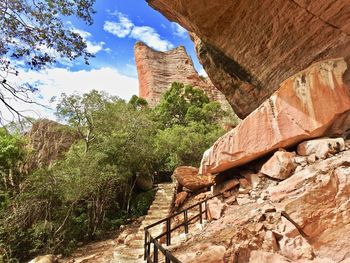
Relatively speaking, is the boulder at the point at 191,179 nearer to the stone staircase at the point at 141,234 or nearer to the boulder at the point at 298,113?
the stone staircase at the point at 141,234

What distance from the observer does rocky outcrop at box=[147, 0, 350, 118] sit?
6027 mm

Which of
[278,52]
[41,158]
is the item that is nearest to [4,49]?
[278,52]

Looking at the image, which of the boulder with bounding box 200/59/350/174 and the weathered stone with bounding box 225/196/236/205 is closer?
the boulder with bounding box 200/59/350/174

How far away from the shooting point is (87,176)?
34.4 feet

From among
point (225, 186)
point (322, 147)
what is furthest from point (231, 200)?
point (322, 147)

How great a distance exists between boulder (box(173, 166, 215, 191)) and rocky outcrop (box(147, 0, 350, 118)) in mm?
3806

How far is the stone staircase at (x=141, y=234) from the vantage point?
7.30 metres

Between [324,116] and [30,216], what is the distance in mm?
10345

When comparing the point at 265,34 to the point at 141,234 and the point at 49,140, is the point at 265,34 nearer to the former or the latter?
the point at 141,234

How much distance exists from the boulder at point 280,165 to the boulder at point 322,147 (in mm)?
287

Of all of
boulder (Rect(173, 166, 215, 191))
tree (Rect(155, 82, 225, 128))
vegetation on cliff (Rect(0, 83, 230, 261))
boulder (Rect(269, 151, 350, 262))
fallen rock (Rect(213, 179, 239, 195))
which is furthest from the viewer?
tree (Rect(155, 82, 225, 128))

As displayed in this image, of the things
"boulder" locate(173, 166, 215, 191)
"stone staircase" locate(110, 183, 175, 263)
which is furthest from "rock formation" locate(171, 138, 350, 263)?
"boulder" locate(173, 166, 215, 191)

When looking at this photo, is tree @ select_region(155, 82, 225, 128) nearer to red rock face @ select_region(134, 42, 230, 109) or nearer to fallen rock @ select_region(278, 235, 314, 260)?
red rock face @ select_region(134, 42, 230, 109)

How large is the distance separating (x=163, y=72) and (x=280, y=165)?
30.1 m
